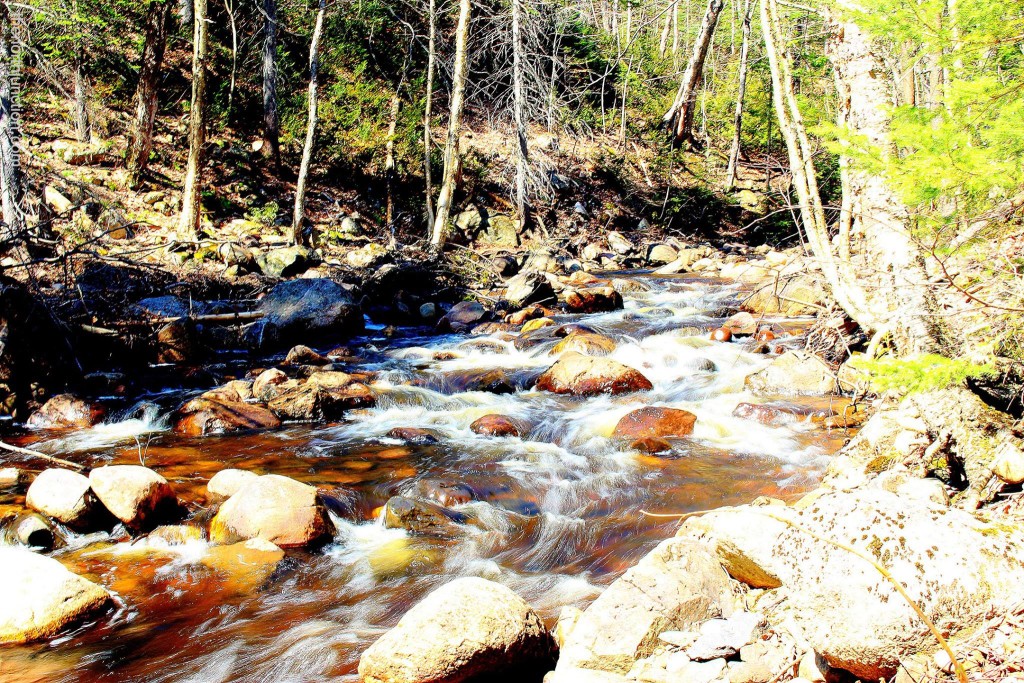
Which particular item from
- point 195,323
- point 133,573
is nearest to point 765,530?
point 133,573

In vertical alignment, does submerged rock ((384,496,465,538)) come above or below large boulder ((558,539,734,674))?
below

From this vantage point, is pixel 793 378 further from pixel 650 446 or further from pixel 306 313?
pixel 306 313

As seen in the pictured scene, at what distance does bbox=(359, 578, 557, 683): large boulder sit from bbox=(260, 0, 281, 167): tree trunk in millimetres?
16570

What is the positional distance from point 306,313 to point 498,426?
521cm

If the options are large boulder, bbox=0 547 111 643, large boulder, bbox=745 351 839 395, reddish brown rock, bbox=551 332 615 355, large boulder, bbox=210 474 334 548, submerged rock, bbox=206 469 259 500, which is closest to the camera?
large boulder, bbox=0 547 111 643

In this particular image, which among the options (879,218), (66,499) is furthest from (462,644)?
(879,218)

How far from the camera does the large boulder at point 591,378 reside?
836cm

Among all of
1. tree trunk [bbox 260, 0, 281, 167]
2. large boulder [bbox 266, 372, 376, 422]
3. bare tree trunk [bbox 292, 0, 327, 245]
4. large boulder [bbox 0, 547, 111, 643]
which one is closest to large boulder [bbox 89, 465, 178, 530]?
large boulder [bbox 0, 547, 111, 643]

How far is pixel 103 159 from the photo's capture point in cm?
1588

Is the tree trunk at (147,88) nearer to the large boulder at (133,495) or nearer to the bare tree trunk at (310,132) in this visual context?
the bare tree trunk at (310,132)

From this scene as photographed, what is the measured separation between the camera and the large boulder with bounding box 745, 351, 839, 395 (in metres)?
7.64

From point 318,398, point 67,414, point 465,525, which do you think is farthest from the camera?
point 318,398

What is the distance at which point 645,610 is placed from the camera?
10.00 ft

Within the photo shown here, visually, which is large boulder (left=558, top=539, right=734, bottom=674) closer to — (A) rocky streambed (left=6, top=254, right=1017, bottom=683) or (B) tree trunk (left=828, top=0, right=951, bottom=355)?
(A) rocky streambed (left=6, top=254, right=1017, bottom=683)
